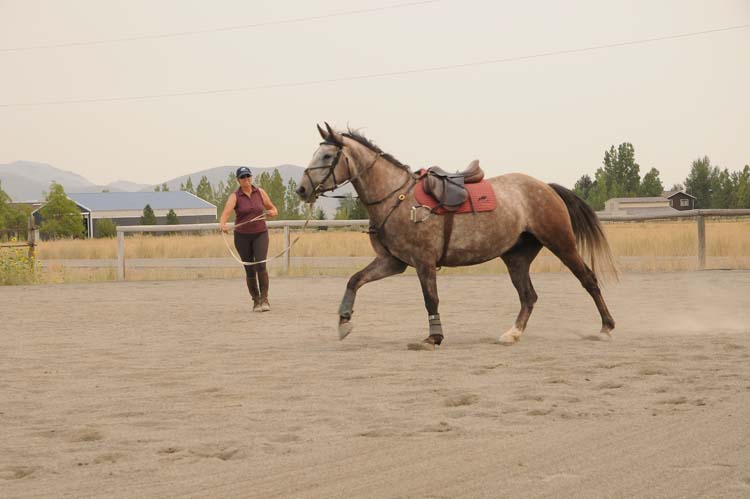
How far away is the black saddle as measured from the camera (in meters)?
9.41

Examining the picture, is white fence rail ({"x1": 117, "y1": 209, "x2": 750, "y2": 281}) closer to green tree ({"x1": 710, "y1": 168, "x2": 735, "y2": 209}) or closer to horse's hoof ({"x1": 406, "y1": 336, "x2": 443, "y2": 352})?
horse's hoof ({"x1": 406, "y1": 336, "x2": 443, "y2": 352})

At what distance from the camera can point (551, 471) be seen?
15.5 feet

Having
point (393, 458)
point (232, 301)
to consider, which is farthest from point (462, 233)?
point (232, 301)

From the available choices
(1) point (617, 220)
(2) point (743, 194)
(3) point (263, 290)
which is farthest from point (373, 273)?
(2) point (743, 194)

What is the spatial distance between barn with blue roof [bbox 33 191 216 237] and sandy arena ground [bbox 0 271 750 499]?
10116cm

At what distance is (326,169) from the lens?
9.32m

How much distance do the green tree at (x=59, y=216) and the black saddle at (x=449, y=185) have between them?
6551 centimetres

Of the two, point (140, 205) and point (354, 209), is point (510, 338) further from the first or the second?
point (140, 205)

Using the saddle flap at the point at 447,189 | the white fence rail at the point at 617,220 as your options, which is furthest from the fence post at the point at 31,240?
the saddle flap at the point at 447,189

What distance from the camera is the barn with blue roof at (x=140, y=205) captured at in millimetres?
116312

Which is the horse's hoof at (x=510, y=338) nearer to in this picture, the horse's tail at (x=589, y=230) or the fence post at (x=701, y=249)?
the horse's tail at (x=589, y=230)

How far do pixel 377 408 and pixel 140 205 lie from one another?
402 ft

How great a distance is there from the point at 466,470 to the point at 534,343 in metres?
4.98

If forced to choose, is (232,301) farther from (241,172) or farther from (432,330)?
(432,330)
